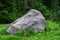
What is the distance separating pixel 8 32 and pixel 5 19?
25.7ft

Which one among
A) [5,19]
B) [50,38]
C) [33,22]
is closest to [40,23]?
[33,22]

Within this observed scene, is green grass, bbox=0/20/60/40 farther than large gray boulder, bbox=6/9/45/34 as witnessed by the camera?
No

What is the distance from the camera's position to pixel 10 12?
20.3m

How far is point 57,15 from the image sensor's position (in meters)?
20.6

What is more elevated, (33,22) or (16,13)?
(33,22)

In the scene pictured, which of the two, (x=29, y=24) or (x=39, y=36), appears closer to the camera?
(x=39, y=36)

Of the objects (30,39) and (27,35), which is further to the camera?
(27,35)

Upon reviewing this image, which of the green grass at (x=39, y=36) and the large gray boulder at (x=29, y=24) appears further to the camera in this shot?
the large gray boulder at (x=29, y=24)

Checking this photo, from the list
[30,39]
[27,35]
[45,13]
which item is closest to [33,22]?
[27,35]

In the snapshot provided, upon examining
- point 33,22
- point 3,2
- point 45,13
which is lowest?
point 45,13

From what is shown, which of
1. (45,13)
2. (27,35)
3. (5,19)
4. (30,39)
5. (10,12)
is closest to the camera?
(30,39)

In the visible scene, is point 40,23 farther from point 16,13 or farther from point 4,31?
point 16,13

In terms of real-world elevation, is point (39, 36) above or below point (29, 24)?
below

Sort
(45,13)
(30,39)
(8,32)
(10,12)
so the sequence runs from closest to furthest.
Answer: (30,39)
(8,32)
(10,12)
(45,13)
